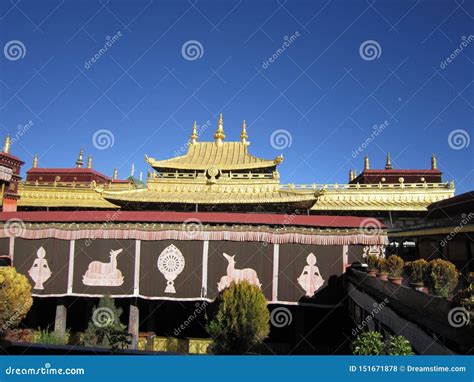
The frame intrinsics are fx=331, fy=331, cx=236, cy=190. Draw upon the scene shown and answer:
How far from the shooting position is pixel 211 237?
43.2 feet

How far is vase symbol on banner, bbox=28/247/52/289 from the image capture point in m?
13.4

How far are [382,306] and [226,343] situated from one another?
4258 mm

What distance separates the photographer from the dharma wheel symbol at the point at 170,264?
13.0 metres

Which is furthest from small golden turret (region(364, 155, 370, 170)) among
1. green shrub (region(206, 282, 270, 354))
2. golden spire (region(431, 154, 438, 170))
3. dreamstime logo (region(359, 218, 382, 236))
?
green shrub (region(206, 282, 270, 354))

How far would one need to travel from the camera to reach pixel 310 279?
42.1 ft

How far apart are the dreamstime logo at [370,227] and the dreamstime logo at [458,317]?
27.5ft

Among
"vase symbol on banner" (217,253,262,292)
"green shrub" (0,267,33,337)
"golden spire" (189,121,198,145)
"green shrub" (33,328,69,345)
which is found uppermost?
"golden spire" (189,121,198,145)

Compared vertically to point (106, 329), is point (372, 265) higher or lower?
higher

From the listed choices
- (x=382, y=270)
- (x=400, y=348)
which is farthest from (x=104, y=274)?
(x=400, y=348)

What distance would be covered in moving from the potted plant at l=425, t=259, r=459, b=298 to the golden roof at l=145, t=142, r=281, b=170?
14.1 metres

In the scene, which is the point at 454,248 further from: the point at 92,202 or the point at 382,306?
the point at 92,202

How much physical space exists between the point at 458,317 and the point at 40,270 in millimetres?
14164

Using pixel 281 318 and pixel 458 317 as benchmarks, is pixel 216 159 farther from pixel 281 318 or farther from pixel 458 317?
pixel 458 317

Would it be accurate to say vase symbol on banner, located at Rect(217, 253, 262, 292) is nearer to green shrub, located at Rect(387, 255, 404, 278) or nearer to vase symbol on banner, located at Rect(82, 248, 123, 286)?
vase symbol on banner, located at Rect(82, 248, 123, 286)
